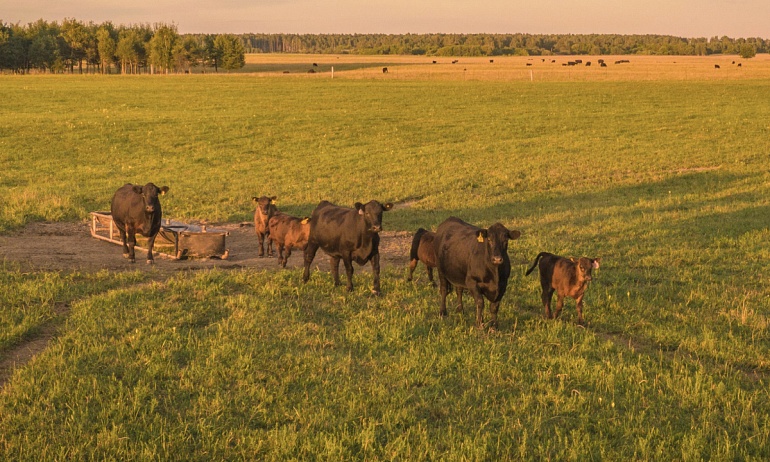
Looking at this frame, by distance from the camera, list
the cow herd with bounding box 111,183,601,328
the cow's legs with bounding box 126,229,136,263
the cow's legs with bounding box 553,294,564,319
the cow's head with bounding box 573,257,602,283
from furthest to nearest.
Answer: the cow's legs with bounding box 126,229,136,263, the cow's legs with bounding box 553,294,564,319, the cow herd with bounding box 111,183,601,328, the cow's head with bounding box 573,257,602,283

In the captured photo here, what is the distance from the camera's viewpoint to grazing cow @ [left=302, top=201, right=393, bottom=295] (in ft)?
42.2

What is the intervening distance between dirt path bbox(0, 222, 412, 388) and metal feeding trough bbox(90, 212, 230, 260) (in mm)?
163

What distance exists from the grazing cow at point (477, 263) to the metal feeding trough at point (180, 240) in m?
5.70

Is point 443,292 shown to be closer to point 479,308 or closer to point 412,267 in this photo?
point 479,308

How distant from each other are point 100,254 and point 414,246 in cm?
711

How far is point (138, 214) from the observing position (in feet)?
51.1

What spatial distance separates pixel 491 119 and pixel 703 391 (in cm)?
4092

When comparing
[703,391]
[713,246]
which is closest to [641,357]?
[703,391]

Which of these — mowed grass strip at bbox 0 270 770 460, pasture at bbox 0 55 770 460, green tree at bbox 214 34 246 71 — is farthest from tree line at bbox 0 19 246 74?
mowed grass strip at bbox 0 270 770 460

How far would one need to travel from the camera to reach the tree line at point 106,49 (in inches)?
5413

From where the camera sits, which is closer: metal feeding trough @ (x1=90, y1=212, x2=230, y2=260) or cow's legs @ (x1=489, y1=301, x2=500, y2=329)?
Result: cow's legs @ (x1=489, y1=301, x2=500, y2=329)

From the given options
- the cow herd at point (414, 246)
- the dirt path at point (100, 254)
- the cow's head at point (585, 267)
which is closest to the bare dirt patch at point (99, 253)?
the dirt path at point (100, 254)

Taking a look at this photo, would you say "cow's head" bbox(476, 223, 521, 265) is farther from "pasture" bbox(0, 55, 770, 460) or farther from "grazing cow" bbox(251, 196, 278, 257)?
"grazing cow" bbox(251, 196, 278, 257)

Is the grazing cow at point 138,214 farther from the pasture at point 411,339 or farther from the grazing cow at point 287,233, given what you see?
the grazing cow at point 287,233
